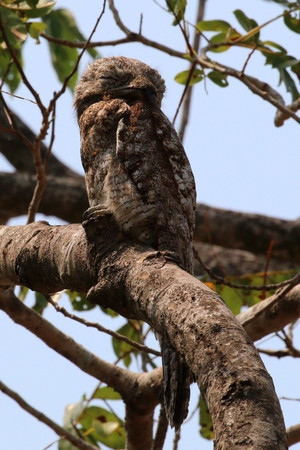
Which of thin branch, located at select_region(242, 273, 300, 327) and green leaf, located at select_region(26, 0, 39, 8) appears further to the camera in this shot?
green leaf, located at select_region(26, 0, 39, 8)

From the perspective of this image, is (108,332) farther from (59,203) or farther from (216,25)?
(59,203)

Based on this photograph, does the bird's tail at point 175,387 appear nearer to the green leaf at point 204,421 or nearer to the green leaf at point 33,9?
the green leaf at point 204,421

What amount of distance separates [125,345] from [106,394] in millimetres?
329

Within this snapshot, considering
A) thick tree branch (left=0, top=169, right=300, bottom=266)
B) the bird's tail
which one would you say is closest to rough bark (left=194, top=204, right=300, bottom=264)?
thick tree branch (left=0, top=169, right=300, bottom=266)

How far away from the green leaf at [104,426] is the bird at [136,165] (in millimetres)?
1562

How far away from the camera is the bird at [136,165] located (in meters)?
2.33

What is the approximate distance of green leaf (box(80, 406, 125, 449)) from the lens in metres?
3.52

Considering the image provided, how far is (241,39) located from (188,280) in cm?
237

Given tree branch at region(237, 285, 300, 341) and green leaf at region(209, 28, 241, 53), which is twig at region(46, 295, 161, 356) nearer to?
tree branch at region(237, 285, 300, 341)

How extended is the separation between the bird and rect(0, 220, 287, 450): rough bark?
0.66 ft

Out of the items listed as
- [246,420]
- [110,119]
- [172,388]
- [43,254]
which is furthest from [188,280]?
[110,119]

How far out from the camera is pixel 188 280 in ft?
5.27

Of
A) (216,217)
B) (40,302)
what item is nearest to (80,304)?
(40,302)

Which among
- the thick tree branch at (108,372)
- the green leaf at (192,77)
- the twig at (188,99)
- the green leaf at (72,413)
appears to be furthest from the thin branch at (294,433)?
the green leaf at (192,77)
